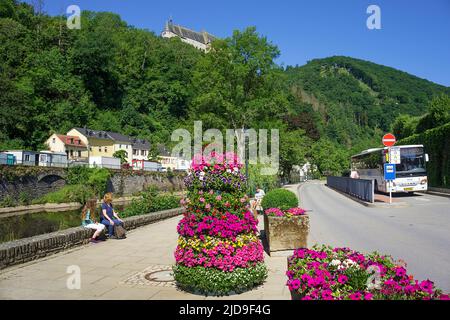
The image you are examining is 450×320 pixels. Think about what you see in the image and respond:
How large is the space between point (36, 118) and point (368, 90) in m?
140

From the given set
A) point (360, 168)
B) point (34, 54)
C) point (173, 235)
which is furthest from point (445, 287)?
point (34, 54)

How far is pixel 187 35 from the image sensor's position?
180125 millimetres

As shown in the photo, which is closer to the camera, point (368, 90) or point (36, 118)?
point (36, 118)

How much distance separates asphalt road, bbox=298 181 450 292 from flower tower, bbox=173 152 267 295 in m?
3.12

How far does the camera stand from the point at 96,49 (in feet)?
Result: 251

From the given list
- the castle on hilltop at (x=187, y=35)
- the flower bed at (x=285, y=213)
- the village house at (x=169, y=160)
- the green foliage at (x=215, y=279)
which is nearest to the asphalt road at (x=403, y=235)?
the flower bed at (x=285, y=213)

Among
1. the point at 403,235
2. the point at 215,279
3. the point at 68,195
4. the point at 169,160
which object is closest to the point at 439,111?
the point at 403,235

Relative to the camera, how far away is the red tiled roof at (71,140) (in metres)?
63.1

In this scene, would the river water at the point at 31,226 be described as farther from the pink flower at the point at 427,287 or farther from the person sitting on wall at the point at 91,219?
the pink flower at the point at 427,287

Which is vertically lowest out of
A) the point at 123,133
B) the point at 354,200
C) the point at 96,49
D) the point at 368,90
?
the point at 354,200

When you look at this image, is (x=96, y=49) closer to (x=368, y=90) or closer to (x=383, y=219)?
(x=383, y=219)

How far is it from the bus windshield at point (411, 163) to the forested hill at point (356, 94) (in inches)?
3806

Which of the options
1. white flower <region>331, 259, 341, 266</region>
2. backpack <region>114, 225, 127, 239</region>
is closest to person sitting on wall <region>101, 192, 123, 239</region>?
backpack <region>114, 225, 127, 239</region>
